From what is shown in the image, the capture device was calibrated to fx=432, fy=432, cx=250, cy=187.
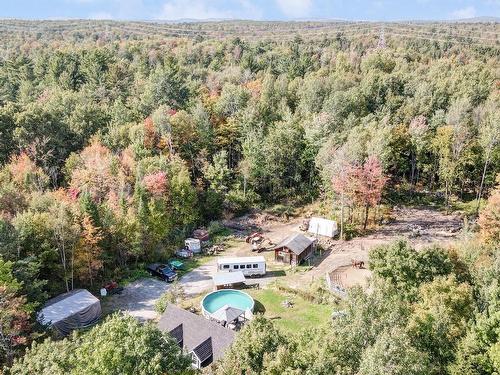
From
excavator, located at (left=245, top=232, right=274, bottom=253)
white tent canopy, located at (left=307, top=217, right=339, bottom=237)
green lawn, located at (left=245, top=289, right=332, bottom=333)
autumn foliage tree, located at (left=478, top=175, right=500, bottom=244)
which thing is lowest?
green lawn, located at (left=245, top=289, right=332, bottom=333)

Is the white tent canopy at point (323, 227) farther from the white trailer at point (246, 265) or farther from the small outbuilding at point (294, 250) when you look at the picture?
the white trailer at point (246, 265)

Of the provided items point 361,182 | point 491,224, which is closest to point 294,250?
point 361,182

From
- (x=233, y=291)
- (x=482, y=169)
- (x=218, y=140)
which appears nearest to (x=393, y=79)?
(x=482, y=169)

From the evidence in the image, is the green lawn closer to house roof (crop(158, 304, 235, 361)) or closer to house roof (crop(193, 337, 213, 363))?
house roof (crop(158, 304, 235, 361))

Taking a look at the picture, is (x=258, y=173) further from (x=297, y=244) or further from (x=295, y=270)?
(x=295, y=270)

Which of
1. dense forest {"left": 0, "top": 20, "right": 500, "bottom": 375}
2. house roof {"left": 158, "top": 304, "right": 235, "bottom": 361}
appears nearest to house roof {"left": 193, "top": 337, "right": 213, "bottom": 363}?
house roof {"left": 158, "top": 304, "right": 235, "bottom": 361}

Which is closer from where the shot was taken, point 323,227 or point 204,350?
point 204,350

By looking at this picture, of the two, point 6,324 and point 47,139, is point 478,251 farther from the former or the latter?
point 47,139

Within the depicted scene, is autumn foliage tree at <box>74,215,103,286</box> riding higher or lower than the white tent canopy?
higher
